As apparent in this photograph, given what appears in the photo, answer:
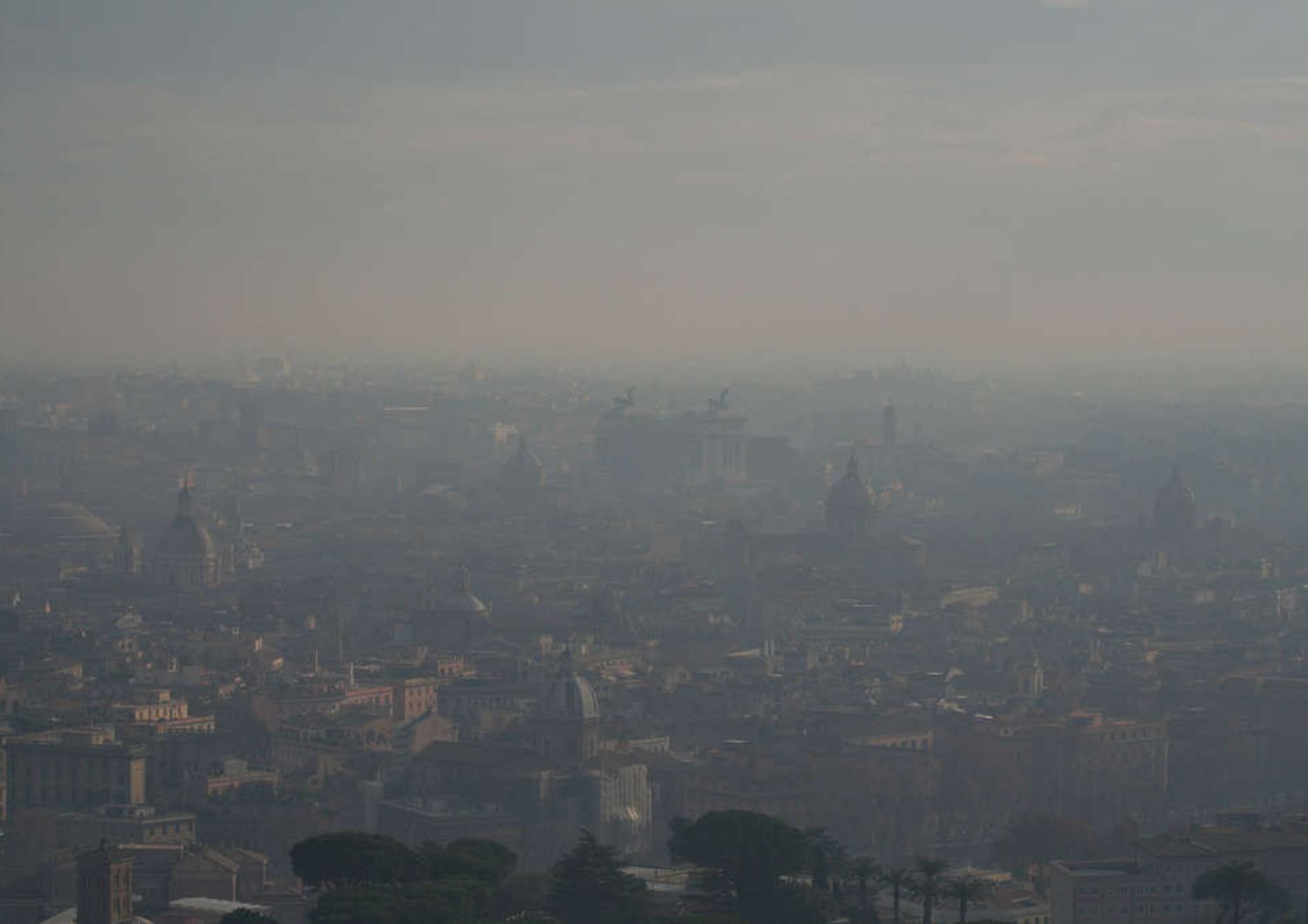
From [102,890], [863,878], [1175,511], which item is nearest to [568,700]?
[863,878]

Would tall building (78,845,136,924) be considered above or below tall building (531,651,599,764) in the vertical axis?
below

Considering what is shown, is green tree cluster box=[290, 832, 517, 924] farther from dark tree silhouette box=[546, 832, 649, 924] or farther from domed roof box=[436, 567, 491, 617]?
domed roof box=[436, 567, 491, 617]

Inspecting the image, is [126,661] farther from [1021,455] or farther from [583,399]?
[583,399]

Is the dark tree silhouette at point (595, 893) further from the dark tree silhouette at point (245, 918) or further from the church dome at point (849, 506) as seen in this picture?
the church dome at point (849, 506)

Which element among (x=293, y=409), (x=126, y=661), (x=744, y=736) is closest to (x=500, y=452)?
(x=293, y=409)

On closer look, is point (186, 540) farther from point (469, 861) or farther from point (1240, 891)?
point (1240, 891)

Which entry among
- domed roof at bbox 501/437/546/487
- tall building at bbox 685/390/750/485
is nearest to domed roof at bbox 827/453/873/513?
domed roof at bbox 501/437/546/487

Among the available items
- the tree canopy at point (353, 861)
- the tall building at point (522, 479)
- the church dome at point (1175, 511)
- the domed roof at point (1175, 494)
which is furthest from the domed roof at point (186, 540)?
the tree canopy at point (353, 861)
